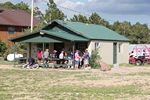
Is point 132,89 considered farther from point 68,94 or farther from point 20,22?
point 20,22

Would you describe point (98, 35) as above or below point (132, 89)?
above

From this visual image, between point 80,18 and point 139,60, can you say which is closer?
point 139,60

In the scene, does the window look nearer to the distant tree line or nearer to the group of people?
the distant tree line

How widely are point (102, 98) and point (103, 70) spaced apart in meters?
18.9

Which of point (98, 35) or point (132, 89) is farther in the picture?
point (98, 35)

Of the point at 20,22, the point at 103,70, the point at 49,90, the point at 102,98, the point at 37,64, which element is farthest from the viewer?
the point at 20,22

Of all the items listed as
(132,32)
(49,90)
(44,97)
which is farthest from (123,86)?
(132,32)

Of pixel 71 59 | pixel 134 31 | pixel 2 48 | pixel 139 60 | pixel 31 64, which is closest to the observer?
pixel 31 64

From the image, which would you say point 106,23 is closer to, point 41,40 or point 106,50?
point 106,50

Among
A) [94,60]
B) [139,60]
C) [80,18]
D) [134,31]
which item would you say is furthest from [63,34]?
[134,31]

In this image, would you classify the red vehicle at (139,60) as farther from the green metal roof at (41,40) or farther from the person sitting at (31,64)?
the person sitting at (31,64)

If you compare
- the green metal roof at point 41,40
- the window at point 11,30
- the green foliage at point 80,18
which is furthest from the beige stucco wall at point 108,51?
the green foliage at point 80,18

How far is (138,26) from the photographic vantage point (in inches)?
3541

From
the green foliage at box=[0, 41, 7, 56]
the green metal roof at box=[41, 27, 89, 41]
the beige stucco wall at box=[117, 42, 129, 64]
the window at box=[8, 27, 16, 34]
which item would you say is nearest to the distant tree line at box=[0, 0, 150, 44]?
the window at box=[8, 27, 16, 34]
